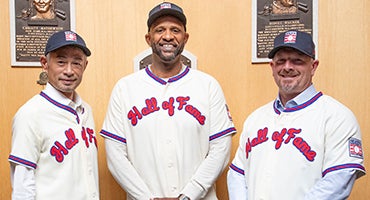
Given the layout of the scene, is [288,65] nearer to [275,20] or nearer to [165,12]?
[165,12]

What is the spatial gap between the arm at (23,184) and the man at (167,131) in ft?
1.28

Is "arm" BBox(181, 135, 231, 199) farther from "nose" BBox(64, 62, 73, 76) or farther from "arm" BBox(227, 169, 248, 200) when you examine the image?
"nose" BBox(64, 62, 73, 76)

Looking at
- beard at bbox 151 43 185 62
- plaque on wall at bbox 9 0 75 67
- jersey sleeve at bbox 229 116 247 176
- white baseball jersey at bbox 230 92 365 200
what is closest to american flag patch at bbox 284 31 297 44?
white baseball jersey at bbox 230 92 365 200

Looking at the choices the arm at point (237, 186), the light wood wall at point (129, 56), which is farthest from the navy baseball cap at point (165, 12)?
the arm at point (237, 186)

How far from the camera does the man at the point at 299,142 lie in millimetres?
1368

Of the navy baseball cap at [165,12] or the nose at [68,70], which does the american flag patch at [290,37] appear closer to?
the navy baseball cap at [165,12]

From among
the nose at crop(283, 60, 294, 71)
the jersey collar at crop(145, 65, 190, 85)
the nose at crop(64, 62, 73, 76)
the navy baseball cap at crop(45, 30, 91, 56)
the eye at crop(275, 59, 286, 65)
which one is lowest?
the jersey collar at crop(145, 65, 190, 85)

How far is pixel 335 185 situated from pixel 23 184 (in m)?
1.02

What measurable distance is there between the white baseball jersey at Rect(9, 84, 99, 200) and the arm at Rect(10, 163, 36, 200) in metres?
0.02

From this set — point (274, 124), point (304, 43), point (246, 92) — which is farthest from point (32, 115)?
point (246, 92)

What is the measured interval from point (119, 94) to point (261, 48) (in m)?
0.81

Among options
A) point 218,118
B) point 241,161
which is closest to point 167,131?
point 218,118

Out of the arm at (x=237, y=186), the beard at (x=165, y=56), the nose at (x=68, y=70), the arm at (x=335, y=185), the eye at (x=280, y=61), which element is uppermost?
the beard at (x=165, y=56)

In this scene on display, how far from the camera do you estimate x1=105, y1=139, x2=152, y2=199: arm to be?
176 centimetres
